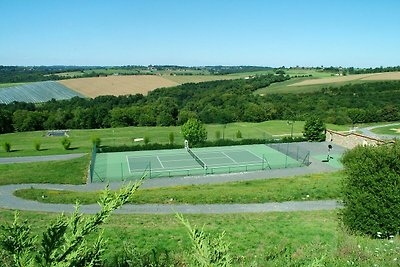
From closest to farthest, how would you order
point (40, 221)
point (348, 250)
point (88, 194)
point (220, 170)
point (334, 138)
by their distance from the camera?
point (348, 250)
point (40, 221)
point (88, 194)
point (220, 170)
point (334, 138)

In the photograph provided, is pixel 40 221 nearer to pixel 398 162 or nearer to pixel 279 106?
pixel 398 162

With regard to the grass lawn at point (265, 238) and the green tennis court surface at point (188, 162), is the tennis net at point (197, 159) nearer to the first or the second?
the green tennis court surface at point (188, 162)

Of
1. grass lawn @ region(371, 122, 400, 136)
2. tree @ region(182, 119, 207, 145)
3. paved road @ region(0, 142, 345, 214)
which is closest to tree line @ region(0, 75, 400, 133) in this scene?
grass lawn @ region(371, 122, 400, 136)

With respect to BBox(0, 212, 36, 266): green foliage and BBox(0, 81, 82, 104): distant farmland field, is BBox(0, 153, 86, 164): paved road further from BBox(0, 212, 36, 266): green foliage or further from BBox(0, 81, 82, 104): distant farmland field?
BBox(0, 81, 82, 104): distant farmland field

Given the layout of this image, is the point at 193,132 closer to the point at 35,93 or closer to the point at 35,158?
the point at 35,158

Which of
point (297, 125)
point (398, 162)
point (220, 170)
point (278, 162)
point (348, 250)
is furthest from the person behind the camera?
point (297, 125)


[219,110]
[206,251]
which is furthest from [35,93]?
[206,251]

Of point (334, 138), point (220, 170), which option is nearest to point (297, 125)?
point (334, 138)
